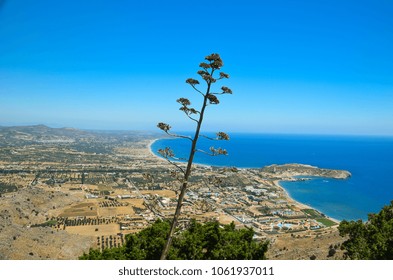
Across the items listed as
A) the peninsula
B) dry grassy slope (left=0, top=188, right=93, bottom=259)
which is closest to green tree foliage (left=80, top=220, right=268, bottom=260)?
the peninsula

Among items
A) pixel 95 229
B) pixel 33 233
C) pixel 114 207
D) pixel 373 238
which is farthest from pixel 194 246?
pixel 114 207

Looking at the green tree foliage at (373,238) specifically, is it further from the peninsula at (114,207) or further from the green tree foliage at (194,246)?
the peninsula at (114,207)

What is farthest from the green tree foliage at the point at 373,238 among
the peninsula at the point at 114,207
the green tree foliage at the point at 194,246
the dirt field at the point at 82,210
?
the dirt field at the point at 82,210

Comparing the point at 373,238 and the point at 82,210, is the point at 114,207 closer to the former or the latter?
the point at 82,210

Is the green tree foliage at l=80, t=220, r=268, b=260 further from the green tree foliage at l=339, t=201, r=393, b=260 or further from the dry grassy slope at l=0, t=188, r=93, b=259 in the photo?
the dry grassy slope at l=0, t=188, r=93, b=259

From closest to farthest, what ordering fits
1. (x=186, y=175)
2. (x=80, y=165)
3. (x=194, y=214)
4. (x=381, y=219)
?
(x=186, y=175) → (x=381, y=219) → (x=194, y=214) → (x=80, y=165)
